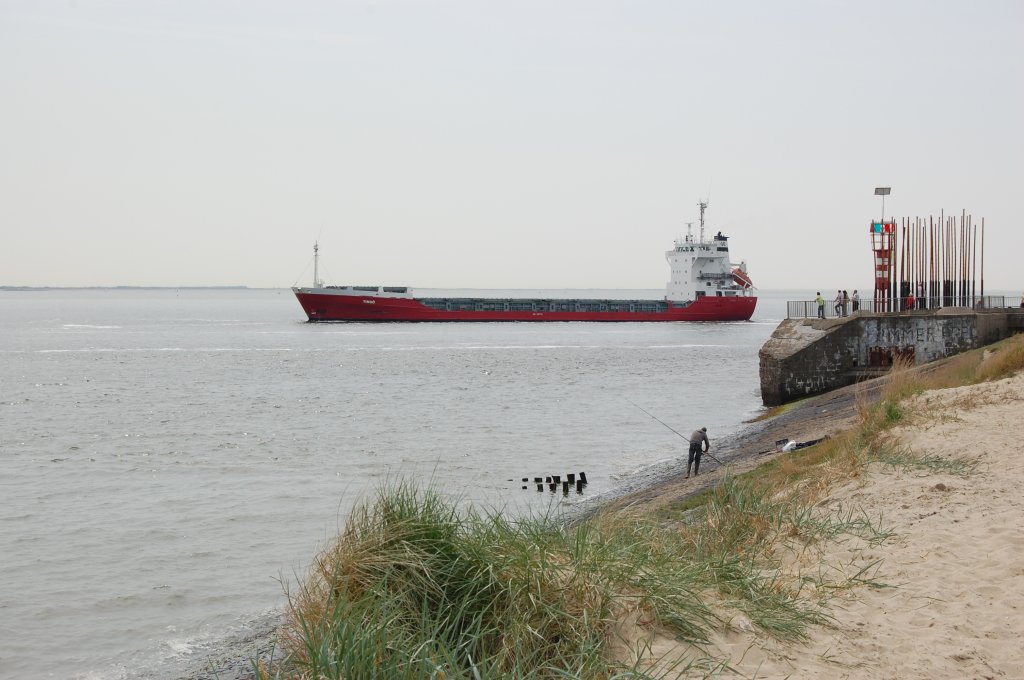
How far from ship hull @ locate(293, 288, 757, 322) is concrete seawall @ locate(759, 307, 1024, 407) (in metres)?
48.4

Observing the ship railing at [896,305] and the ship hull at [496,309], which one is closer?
the ship railing at [896,305]

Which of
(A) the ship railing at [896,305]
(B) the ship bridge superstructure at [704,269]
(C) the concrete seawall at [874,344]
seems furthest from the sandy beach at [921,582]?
(B) the ship bridge superstructure at [704,269]

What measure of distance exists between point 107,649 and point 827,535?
251 inches

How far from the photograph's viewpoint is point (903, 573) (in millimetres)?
5090

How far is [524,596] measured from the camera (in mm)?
4043

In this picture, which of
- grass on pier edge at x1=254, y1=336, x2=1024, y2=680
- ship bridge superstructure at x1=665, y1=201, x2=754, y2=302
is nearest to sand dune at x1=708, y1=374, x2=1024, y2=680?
grass on pier edge at x1=254, y1=336, x2=1024, y2=680

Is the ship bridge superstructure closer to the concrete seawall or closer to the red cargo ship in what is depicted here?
the red cargo ship

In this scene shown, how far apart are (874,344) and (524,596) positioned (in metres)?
18.8

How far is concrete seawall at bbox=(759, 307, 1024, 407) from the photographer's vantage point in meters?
20.5

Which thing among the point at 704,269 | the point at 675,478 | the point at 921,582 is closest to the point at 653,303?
the point at 704,269

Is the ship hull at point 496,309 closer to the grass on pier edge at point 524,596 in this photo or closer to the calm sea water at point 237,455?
the calm sea water at point 237,455

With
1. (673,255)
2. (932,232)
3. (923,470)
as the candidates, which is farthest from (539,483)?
(673,255)

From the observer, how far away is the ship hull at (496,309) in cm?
6962

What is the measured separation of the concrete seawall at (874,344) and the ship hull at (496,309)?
159 ft
